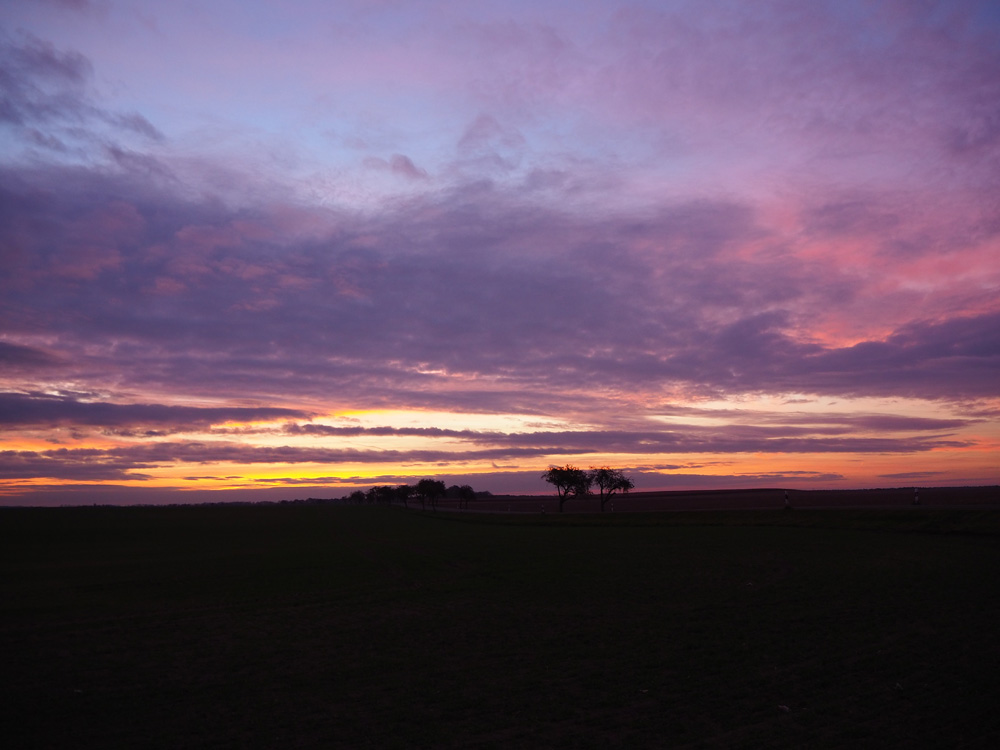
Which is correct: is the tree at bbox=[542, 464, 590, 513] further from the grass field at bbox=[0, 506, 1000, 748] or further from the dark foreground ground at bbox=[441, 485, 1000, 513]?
the grass field at bbox=[0, 506, 1000, 748]

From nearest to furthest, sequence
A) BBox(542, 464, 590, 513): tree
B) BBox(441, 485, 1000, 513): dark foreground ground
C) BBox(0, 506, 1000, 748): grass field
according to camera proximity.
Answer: BBox(0, 506, 1000, 748): grass field → BBox(441, 485, 1000, 513): dark foreground ground → BBox(542, 464, 590, 513): tree

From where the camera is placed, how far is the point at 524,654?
1193cm

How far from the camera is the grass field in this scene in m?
8.20

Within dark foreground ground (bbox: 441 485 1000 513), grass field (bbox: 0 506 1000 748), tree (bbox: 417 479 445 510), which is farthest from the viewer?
tree (bbox: 417 479 445 510)

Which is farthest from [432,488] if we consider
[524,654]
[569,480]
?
[524,654]

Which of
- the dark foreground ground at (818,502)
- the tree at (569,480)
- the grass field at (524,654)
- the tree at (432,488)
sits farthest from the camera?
the tree at (432,488)

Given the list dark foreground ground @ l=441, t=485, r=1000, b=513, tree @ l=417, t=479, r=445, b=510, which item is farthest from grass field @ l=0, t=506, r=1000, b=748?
tree @ l=417, t=479, r=445, b=510

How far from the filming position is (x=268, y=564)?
28656 mm

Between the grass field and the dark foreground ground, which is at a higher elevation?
the dark foreground ground

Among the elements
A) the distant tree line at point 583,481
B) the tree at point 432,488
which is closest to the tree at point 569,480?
the distant tree line at point 583,481

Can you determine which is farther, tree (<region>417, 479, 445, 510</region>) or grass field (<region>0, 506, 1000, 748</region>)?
tree (<region>417, 479, 445, 510</region>)

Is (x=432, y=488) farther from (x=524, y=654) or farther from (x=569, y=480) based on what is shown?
(x=524, y=654)

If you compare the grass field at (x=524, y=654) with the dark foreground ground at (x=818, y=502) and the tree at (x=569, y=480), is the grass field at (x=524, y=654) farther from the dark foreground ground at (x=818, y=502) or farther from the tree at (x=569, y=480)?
the tree at (x=569, y=480)

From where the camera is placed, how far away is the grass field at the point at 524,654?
323 inches
